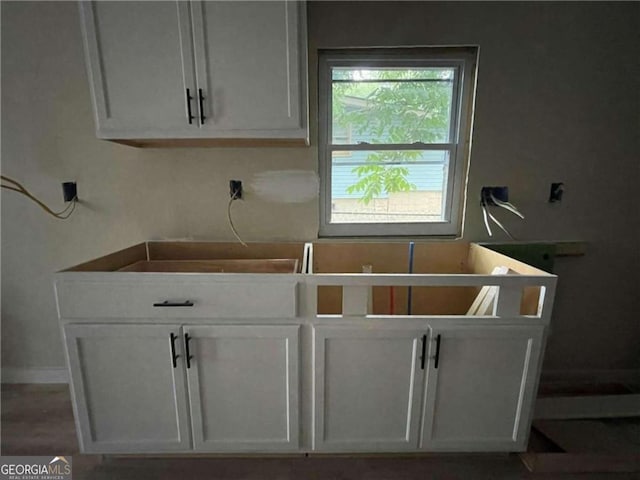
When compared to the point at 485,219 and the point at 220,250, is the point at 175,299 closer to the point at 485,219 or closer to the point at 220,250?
the point at 220,250

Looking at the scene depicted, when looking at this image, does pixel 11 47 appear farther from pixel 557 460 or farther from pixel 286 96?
pixel 557 460

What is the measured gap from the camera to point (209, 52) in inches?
46.4

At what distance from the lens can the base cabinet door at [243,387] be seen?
1.11 m

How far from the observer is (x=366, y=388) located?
116 cm

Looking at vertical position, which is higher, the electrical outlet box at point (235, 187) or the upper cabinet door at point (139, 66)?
the upper cabinet door at point (139, 66)

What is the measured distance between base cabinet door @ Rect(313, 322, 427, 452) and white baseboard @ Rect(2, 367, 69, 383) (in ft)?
5.59

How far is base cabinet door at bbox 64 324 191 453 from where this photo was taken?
1.11 m

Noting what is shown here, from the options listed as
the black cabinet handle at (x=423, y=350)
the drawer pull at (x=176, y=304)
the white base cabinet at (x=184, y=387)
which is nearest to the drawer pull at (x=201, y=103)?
the drawer pull at (x=176, y=304)

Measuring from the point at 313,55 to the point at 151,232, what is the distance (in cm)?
133

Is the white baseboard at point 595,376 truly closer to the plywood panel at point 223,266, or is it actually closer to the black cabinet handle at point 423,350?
the black cabinet handle at point 423,350

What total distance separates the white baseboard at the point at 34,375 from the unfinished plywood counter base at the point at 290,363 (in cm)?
85

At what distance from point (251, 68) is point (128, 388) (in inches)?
55.7

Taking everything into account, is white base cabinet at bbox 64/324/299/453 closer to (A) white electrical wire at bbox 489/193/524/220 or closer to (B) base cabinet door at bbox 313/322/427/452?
(B) base cabinet door at bbox 313/322/427/452

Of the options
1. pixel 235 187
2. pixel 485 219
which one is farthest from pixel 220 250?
pixel 485 219
